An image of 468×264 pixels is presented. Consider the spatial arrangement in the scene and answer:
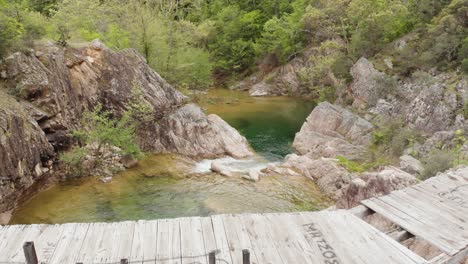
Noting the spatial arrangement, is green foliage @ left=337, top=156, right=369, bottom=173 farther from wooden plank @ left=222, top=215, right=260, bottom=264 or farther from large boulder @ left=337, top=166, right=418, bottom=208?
wooden plank @ left=222, top=215, right=260, bottom=264

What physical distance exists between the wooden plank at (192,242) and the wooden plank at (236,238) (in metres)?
0.41

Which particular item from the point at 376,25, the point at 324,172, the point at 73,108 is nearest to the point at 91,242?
the point at 73,108

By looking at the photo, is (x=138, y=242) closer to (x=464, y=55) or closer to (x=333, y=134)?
(x=333, y=134)

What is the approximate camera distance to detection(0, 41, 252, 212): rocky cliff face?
1184cm

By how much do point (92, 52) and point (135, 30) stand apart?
6.97 metres

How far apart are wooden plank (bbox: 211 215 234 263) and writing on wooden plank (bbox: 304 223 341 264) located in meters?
1.32

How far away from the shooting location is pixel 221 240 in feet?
16.5

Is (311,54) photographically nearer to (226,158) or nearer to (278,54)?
(278,54)

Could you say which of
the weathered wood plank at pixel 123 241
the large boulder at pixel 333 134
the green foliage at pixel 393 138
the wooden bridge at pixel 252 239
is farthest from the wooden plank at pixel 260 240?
the green foliage at pixel 393 138

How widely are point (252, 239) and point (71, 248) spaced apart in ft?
8.75

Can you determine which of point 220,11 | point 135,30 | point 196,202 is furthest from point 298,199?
point 220,11

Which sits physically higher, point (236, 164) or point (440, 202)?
point (440, 202)

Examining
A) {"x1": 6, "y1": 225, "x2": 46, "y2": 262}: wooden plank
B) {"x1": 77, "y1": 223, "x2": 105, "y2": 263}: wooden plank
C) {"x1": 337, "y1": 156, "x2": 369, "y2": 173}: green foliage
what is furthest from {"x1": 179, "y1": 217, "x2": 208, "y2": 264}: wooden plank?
{"x1": 337, "y1": 156, "x2": 369, "y2": 173}: green foliage

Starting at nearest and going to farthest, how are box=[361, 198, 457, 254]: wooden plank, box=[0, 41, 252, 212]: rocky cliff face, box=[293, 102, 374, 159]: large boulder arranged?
1. box=[361, 198, 457, 254]: wooden plank
2. box=[0, 41, 252, 212]: rocky cliff face
3. box=[293, 102, 374, 159]: large boulder
